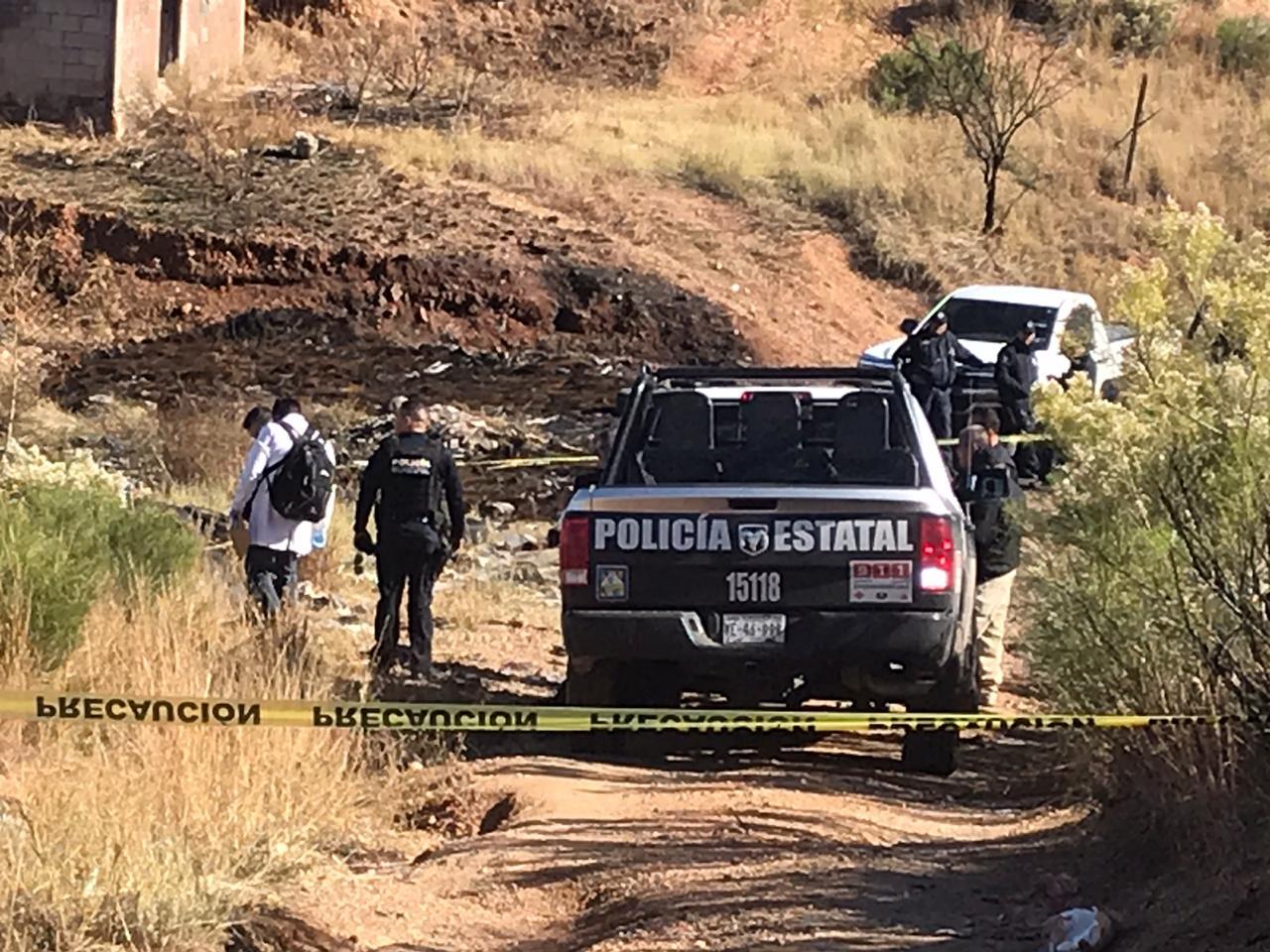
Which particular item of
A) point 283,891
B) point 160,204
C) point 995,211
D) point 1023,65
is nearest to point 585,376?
point 160,204

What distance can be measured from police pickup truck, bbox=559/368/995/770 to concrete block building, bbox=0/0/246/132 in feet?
81.2

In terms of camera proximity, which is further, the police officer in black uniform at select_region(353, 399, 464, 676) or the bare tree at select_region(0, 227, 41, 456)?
the bare tree at select_region(0, 227, 41, 456)

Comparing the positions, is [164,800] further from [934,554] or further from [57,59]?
[57,59]

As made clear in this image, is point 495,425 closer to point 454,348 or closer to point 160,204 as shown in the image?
point 454,348

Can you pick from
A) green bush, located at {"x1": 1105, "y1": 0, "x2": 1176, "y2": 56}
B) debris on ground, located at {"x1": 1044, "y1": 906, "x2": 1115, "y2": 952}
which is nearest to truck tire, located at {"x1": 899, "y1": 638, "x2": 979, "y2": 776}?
Result: debris on ground, located at {"x1": 1044, "y1": 906, "x2": 1115, "y2": 952}

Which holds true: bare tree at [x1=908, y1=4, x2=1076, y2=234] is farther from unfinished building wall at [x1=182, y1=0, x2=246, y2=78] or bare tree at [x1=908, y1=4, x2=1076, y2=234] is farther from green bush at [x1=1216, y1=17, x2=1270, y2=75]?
unfinished building wall at [x1=182, y1=0, x2=246, y2=78]

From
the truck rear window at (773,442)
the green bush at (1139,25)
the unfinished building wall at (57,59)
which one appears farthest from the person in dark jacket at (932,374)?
the green bush at (1139,25)

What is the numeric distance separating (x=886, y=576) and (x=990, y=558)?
2.42 meters

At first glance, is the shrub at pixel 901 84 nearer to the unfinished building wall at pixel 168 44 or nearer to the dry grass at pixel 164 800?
the unfinished building wall at pixel 168 44

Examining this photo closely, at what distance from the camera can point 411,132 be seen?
115 feet

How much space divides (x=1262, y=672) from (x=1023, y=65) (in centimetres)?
3469

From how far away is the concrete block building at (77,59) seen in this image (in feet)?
106

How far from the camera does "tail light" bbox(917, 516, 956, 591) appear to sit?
9172mm

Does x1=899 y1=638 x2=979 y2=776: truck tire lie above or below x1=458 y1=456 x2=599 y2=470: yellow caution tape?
below
